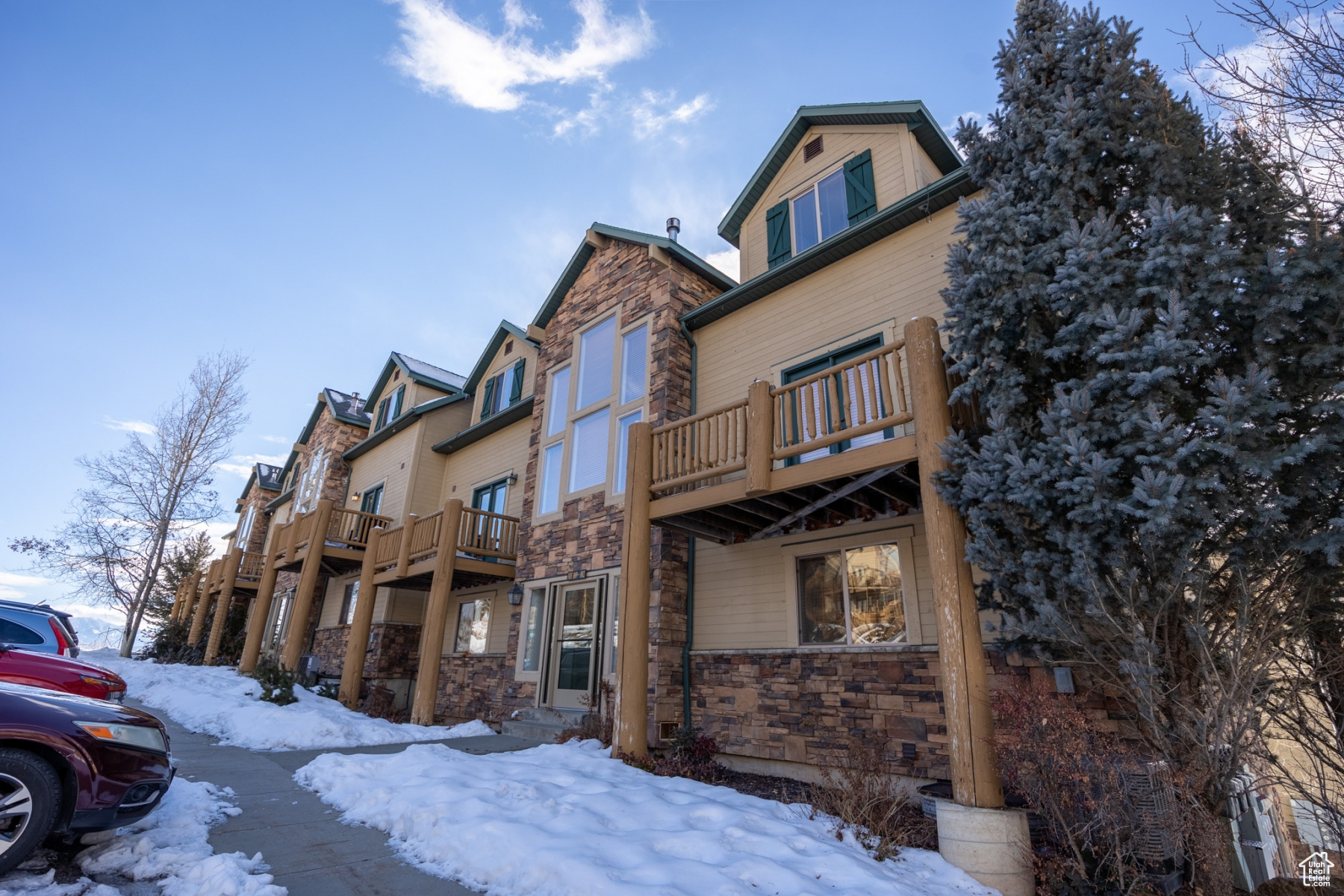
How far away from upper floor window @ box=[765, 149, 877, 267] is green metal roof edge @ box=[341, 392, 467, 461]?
11187 millimetres

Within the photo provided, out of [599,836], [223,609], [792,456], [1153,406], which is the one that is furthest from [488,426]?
[1153,406]

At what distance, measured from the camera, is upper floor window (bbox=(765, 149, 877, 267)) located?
9578 mm

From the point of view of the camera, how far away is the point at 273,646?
21.4m

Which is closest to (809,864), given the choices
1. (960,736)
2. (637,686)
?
(960,736)

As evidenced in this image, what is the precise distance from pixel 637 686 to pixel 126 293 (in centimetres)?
2046

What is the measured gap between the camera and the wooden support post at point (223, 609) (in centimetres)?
2170

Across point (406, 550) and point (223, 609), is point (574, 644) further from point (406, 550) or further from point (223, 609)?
point (223, 609)

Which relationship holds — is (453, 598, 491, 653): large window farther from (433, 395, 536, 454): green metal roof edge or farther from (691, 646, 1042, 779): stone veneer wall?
(691, 646, 1042, 779): stone veneer wall

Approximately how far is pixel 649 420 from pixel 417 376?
12.0 m

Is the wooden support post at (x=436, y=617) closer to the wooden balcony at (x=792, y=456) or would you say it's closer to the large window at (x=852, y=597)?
the wooden balcony at (x=792, y=456)

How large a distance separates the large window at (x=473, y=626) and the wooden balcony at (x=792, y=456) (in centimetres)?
747

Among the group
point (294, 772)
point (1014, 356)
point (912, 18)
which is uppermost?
point (912, 18)

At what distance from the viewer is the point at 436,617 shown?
39.7 ft

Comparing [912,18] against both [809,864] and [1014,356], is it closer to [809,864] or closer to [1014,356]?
[1014,356]
